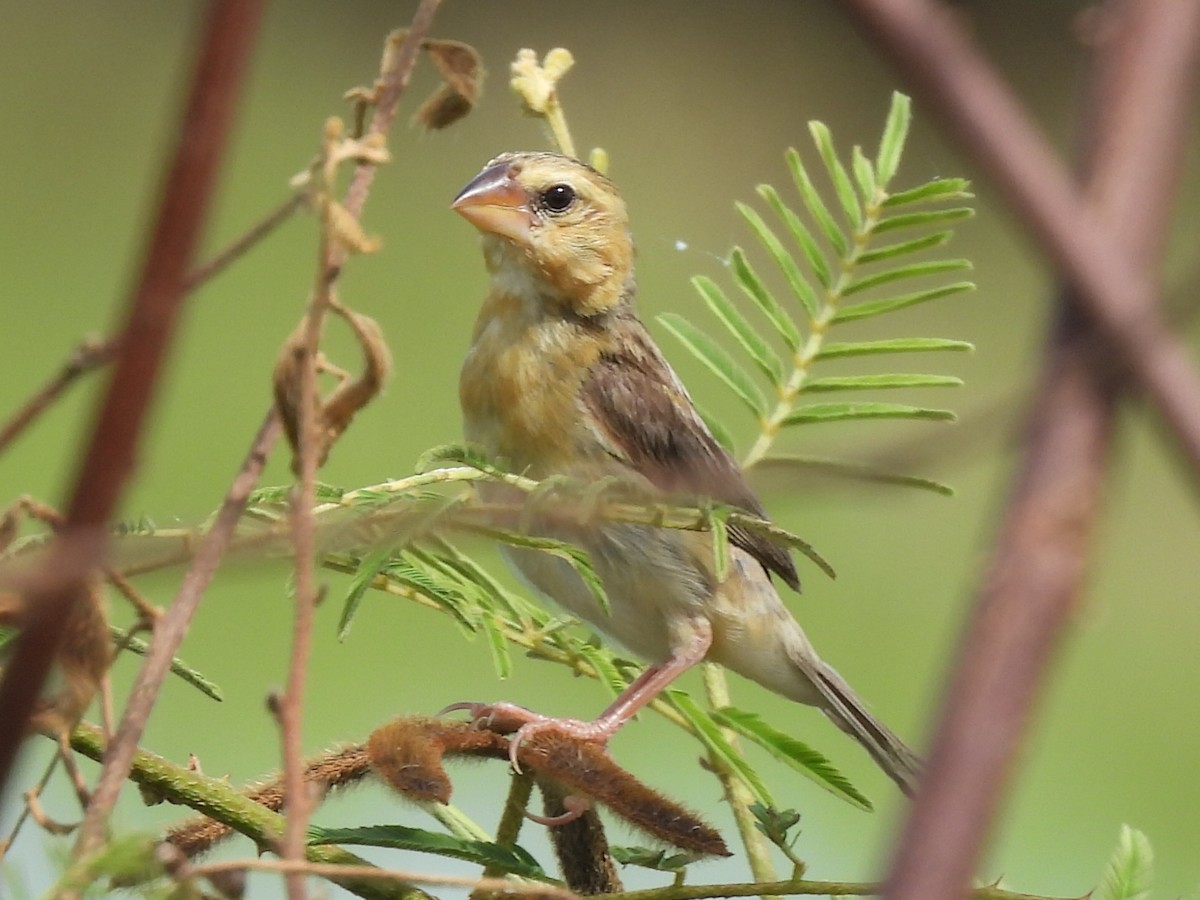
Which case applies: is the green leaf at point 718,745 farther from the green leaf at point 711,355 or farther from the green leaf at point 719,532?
the green leaf at point 711,355

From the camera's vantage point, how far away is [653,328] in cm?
392

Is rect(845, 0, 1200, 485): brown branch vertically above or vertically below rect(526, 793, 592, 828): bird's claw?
above

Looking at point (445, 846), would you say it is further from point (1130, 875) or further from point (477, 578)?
point (1130, 875)

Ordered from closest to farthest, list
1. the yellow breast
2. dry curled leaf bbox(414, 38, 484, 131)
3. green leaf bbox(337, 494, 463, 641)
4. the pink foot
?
1. green leaf bbox(337, 494, 463, 641)
2. dry curled leaf bbox(414, 38, 484, 131)
3. the pink foot
4. the yellow breast

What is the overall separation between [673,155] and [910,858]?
730 cm

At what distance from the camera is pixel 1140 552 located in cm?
575

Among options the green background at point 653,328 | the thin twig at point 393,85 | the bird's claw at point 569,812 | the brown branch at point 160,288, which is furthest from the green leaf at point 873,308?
Answer: the brown branch at point 160,288

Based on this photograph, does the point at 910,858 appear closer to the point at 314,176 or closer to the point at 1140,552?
the point at 314,176

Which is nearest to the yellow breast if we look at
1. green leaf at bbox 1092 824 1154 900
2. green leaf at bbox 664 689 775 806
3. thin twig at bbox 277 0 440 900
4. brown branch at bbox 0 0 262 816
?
green leaf at bbox 664 689 775 806

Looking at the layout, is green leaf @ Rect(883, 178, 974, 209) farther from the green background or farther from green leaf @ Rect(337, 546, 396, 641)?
green leaf @ Rect(337, 546, 396, 641)

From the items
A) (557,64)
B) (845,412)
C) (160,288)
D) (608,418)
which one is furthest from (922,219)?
(160,288)

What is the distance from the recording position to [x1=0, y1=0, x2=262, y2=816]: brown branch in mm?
270

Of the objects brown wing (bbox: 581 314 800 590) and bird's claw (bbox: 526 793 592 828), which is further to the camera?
brown wing (bbox: 581 314 800 590)

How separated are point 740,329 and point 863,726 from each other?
2.09 feet
